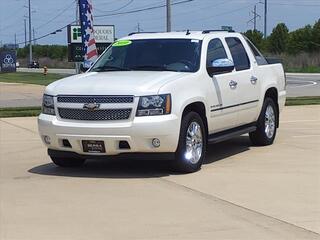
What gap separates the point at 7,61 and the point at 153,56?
6134 centimetres

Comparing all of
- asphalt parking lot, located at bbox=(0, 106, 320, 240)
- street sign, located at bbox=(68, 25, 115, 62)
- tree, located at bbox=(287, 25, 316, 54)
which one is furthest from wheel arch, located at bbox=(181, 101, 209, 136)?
tree, located at bbox=(287, 25, 316, 54)

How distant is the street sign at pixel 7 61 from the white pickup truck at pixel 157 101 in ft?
195

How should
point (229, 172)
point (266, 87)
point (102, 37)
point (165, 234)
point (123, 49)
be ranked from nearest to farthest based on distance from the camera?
point (165, 234), point (229, 172), point (123, 49), point (266, 87), point (102, 37)

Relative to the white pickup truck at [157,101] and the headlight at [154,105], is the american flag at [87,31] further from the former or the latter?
the headlight at [154,105]

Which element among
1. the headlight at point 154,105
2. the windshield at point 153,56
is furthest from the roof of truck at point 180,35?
the headlight at point 154,105

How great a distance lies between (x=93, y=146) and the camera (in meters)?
8.16

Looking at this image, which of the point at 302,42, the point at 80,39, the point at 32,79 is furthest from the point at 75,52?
the point at 302,42

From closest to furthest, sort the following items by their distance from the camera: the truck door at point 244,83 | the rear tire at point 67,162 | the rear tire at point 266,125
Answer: the rear tire at point 67,162 → the truck door at point 244,83 → the rear tire at point 266,125

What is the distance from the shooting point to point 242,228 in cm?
584

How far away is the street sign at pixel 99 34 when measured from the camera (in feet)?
101

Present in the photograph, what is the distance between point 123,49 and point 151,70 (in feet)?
2.90

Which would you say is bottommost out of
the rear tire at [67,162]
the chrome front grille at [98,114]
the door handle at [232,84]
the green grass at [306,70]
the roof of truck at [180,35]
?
the green grass at [306,70]

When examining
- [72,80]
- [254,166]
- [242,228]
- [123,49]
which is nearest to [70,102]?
[72,80]

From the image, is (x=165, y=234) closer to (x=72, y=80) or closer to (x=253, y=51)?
(x=72, y=80)
